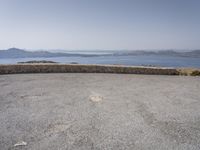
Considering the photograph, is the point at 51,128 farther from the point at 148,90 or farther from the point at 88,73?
the point at 88,73

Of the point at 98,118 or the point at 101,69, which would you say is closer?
the point at 98,118

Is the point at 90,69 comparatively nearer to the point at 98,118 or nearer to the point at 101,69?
the point at 101,69

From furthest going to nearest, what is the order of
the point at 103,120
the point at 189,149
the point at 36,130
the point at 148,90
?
1. the point at 148,90
2. the point at 103,120
3. the point at 36,130
4. the point at 189,149

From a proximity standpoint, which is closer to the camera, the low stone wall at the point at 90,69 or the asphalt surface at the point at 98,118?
the asphalt surface at the point at 98,118

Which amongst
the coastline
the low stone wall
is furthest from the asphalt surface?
the coastline

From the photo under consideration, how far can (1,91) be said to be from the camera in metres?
5.75

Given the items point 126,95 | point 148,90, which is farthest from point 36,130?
point 148,90

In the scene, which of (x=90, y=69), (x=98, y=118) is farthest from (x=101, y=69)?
(x=98, y=118)

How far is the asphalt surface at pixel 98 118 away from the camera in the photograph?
9.34 feet

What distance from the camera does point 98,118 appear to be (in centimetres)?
379

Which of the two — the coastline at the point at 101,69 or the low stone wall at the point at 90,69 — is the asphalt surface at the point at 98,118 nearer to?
the low stone wall at the point at 90,69

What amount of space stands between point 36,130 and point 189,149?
2.17 meters

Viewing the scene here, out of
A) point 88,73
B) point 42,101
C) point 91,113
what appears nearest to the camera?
point 91,113

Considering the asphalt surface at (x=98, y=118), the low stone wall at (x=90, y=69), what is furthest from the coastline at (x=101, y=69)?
the asphalt surface at (x=98, y=118)
